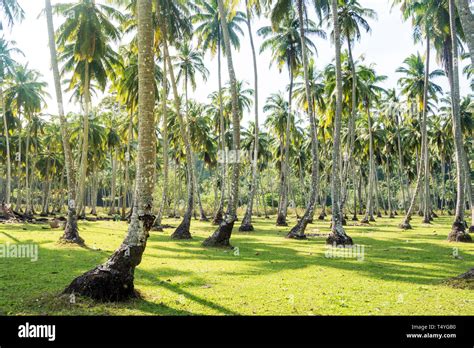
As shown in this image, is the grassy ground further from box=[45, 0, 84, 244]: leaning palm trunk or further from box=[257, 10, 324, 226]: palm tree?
box=[257, 10, 324, 226]: palm tree

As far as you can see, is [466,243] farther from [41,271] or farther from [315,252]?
[41,271]

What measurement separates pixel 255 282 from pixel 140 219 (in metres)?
3.60

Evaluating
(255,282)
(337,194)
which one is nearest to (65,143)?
(255,282)

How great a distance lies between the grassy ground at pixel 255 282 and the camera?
7207mm

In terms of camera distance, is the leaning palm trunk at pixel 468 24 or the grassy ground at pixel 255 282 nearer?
the grassy ground at pixel 255 282

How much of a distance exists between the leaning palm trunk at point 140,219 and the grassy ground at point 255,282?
336mm

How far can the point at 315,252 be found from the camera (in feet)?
52.5

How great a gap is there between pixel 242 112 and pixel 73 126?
1973cm

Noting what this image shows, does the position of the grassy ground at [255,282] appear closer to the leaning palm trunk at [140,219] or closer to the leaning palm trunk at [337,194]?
the leaning palm trunk at [140,219]

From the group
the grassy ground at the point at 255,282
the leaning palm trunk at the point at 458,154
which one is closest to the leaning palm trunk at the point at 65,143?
the grassy ground at the point at 255,282

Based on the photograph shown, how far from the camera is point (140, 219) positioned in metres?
8.02

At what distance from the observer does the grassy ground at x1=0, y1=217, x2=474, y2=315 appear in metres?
7.21
